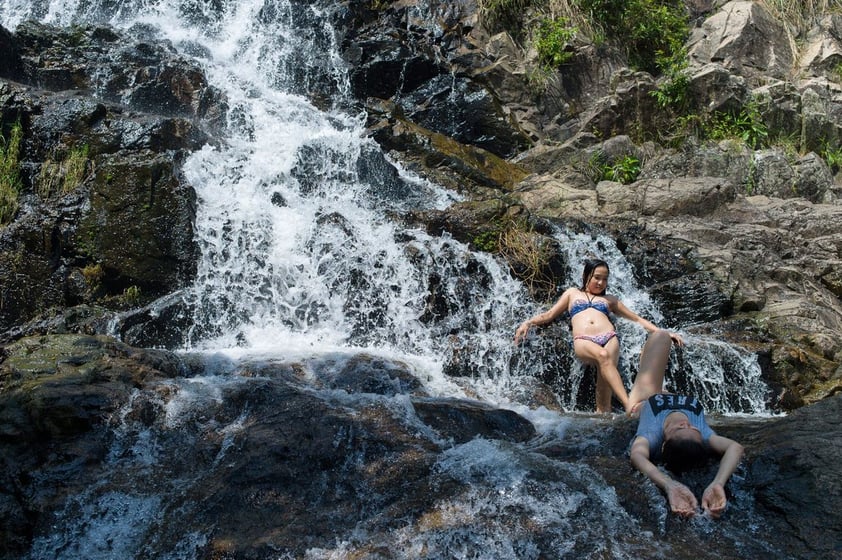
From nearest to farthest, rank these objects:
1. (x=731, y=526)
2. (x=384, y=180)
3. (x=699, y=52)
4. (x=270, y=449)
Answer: (x=731, y=526)
(x=270, y=449)
(x=384, y=180)
(x=699, y=52)

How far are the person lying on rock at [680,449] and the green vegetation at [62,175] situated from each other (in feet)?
23.0

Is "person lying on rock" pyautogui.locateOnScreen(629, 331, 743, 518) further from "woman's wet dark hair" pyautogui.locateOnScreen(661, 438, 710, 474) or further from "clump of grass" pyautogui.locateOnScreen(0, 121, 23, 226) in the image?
"clump of grass" pyautogui.locateOnScreen(0, 121, 23, 226)

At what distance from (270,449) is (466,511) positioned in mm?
1078

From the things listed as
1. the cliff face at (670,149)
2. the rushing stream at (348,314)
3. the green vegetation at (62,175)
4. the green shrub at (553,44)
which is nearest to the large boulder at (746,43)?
the cliff face at (670,149)

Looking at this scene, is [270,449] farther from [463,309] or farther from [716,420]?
[463,309]

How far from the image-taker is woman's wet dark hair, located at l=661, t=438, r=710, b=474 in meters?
3.51

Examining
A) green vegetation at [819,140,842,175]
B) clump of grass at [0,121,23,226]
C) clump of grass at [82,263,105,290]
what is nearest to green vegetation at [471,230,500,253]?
clump of grass at [82,263,105,290]

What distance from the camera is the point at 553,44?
13.7 m

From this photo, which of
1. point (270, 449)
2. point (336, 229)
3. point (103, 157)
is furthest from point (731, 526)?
point (103, 157)

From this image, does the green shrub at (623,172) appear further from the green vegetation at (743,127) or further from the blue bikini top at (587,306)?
the blue bikini top at (587,306)

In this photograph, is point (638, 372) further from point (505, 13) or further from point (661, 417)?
point (505, 13)

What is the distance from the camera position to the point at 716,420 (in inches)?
189

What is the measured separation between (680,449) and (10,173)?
319 inches

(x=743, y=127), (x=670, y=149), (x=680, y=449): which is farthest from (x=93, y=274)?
(x=743, y=127)
